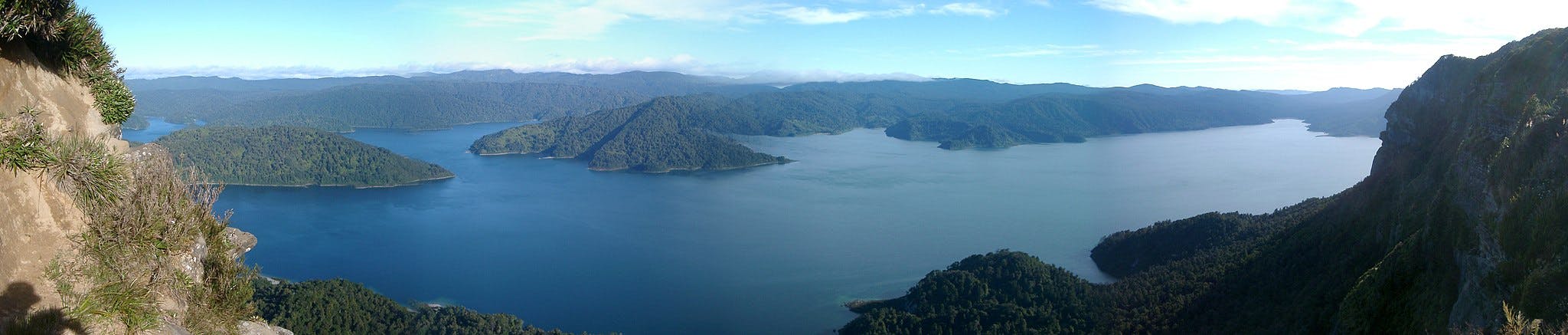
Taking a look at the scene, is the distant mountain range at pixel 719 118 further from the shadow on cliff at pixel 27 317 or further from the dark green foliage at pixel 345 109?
the shadow on cliff at pixel 27 317

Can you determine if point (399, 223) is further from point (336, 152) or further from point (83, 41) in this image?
point (83, 41)

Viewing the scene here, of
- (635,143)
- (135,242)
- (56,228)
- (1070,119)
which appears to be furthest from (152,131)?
(1070,119)

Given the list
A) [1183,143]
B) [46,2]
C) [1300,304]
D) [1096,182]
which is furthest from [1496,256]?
[1183,143]

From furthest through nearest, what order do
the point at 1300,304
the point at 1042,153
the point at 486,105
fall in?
the point at 486,105 < the point at 1042,153 < the point at 1300,304

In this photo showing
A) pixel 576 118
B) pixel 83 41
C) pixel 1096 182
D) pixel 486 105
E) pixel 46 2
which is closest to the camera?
pixel 46 2

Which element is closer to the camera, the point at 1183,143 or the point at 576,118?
the point at 1183,143

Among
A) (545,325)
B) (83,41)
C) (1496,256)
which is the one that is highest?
(83,41)

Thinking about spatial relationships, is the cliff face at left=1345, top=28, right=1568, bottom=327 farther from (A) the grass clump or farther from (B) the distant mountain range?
(B) the distant mountain range

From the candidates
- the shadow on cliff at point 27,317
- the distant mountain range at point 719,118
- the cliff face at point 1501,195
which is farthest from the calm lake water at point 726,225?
the shadow on cliff at point 27,317
